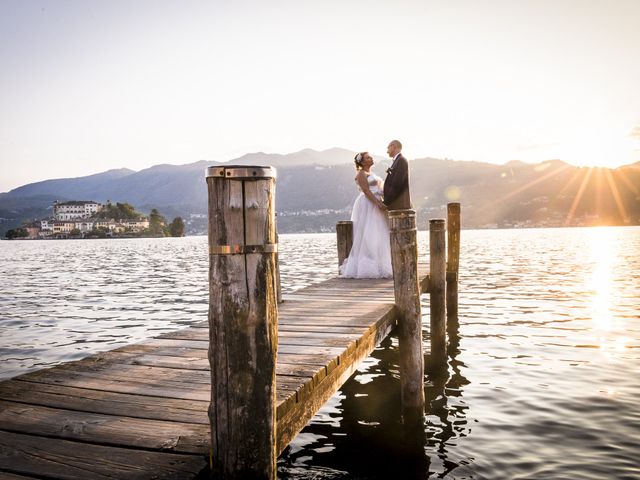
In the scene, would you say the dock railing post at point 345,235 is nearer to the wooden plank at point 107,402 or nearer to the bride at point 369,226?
the bride at point 369,226

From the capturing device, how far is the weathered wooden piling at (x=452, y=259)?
518 inches

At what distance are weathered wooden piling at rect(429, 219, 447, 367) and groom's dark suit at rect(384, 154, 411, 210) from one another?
829 mm

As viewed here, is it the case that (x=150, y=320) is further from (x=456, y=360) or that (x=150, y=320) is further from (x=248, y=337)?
(x=248, y=337)

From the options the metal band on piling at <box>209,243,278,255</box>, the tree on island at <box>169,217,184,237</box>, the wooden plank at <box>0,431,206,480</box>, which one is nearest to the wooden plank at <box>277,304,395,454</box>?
the wooden plank at <box>0,431,206,480</box>

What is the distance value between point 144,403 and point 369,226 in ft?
24.5

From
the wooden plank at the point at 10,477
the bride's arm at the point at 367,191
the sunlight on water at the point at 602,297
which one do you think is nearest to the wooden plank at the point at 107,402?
the wooden plank at the point at 10,477

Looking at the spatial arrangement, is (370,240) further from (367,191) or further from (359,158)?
(359,158)

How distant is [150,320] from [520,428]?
11.2 metres

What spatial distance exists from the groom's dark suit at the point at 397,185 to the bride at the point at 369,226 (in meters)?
0.21

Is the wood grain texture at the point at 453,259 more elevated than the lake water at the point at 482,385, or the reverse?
the wood grain texture at the point at 453,259

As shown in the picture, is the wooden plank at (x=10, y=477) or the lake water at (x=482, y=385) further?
the lake water at (x=482, y=385)

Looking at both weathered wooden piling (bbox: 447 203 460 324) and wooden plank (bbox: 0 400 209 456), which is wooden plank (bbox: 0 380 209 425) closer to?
wooden plank (bbox: 0 400 209 456)

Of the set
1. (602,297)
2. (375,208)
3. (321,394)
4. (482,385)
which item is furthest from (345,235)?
(602,297)

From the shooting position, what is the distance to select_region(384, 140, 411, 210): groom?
9.90 m
